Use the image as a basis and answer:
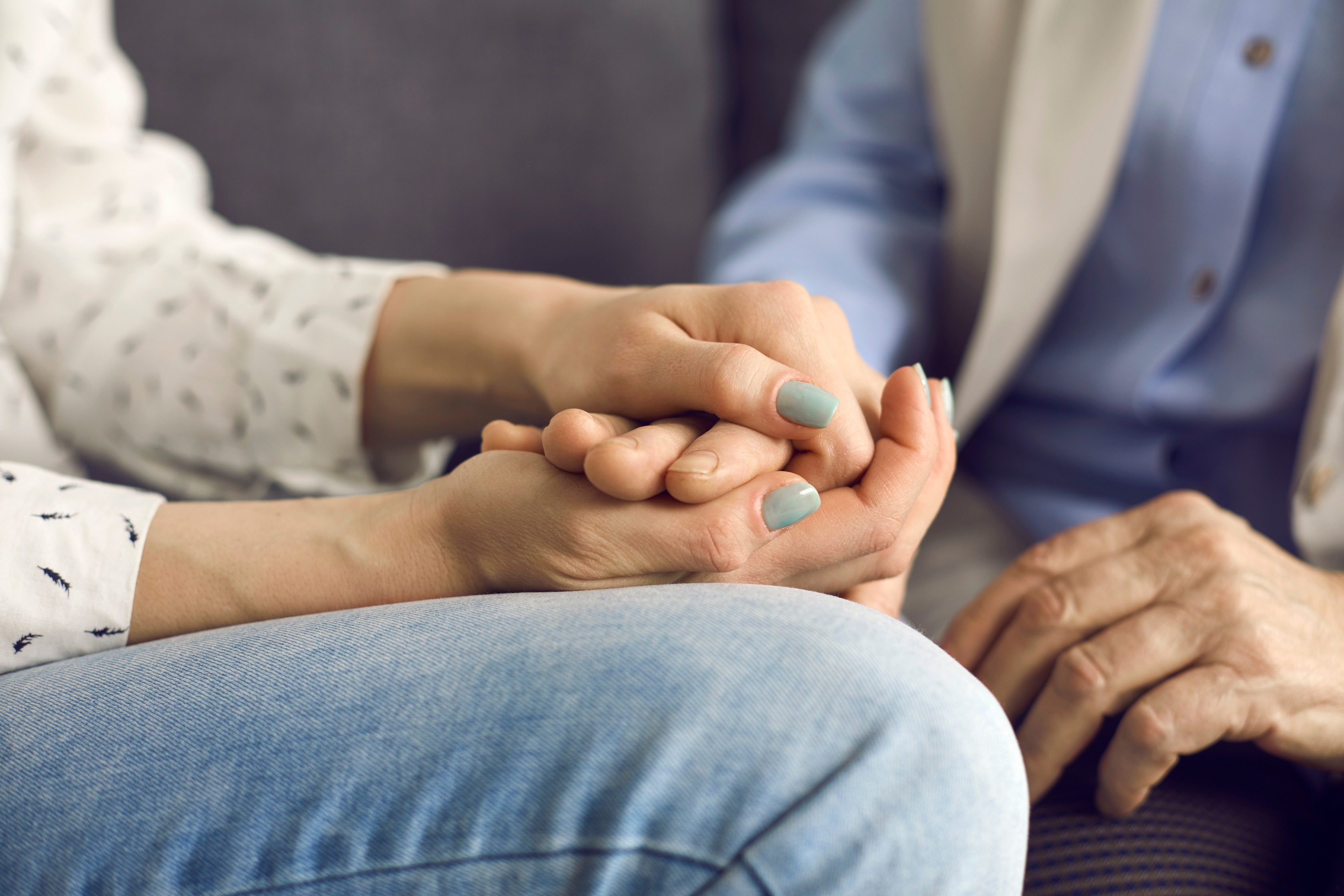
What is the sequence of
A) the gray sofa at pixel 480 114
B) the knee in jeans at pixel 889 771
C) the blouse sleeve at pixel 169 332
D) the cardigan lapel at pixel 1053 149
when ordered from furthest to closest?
the gray sofa at pixel 480 114 → the cardigan lapel at pixel 1053 149 → the blouse sleeve at pixel 169 332 → the knee in jeans at pixel 889 771

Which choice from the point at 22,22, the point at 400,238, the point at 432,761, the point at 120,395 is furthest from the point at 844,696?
the point at 400,238

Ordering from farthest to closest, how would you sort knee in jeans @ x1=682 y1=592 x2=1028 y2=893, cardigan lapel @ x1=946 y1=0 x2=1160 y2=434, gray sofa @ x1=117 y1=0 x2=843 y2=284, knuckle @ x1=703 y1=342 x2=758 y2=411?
gray sofa @ x1=117 y1=0 x2=843 y2=284, cardigan lapel @ x1=946 y1=0 x2=1160 y2=434, knuckle @ x1=703 y1=342 x2=758 y2=411, knee in jeans @ x1=682 y1=592 x2=1028 y2=893

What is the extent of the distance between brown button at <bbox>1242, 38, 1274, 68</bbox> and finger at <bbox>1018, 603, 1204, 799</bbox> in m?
0.49

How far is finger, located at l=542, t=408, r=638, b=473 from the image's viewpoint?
14.9 inches

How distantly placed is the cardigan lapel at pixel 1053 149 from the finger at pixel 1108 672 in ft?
1.16

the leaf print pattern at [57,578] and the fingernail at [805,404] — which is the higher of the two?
the fingernail at [805,404]

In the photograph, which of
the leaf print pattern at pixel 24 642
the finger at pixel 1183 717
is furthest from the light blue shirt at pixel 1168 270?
the leaf print pattern at pixel 24 642

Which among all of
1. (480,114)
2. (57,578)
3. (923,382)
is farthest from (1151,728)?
(480,114)

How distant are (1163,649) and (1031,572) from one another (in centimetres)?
9

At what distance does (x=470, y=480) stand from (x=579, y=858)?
0.19 m

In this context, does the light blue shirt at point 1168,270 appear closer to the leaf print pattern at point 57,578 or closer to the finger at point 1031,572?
the finger at point 1031,572

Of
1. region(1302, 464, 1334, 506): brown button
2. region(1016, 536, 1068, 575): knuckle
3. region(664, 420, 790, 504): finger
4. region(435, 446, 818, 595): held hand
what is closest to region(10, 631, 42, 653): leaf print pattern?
region(435, 446, 818, 595): held hand

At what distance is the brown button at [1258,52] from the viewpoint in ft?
2.29

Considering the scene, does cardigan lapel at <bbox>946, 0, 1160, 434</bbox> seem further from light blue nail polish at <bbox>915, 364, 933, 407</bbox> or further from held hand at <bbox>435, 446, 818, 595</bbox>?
held hand at <bbox>435, 446, 818, 595</bbox>
